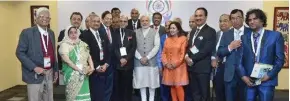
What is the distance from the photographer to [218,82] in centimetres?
401

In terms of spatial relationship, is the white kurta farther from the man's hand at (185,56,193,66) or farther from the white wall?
the white wall

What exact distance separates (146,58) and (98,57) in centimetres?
63

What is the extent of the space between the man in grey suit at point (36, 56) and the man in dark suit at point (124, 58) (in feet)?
3.42

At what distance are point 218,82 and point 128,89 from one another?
123 cm

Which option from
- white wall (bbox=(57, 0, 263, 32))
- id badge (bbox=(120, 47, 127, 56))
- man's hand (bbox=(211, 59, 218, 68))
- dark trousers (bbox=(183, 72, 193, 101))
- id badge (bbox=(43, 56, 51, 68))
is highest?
white wall (bbox=(57, 0, 263, 32))

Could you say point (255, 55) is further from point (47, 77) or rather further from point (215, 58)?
point (47, 77)

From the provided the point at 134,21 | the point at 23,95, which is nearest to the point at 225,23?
the point at 134,21

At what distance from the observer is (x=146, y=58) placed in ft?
14.3

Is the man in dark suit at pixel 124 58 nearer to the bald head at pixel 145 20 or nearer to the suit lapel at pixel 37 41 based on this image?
the bald head at pixel 145 20

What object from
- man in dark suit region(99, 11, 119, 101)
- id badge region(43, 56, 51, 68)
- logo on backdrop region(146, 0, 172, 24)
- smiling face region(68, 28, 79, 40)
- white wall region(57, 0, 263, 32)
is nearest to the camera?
id badge region(43, 56, 51, 68)

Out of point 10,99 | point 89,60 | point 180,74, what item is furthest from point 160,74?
point 10,99

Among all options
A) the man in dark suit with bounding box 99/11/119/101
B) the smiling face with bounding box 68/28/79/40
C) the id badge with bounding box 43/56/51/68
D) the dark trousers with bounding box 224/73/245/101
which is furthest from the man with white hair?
the id badge with bounding box 43/56/51/68

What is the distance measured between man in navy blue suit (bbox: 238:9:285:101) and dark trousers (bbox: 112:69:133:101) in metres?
1.75

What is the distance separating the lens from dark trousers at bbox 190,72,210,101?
407 cm
